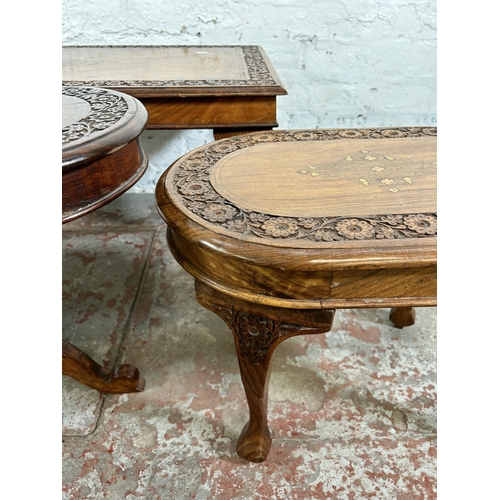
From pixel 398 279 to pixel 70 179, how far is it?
69 cm

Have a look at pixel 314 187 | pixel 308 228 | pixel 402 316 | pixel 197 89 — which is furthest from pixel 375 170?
pixel 197 89

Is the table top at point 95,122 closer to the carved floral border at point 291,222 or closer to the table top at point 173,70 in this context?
the carved floral border at point 291,222

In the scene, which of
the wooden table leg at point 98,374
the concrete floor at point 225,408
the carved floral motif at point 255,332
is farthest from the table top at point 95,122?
the concrete floor at point 225,408

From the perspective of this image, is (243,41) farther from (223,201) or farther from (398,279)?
(398,279)

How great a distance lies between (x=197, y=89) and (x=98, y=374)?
104cm

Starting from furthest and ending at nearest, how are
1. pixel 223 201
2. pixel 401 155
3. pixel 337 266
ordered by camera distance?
pixel 401 155, pixel 223 201, pixel 337 266

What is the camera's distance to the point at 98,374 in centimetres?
138

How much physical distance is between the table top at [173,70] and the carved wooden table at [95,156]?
1.21 ft

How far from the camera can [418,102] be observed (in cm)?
247

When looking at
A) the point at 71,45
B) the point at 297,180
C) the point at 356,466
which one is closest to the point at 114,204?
the point at 71,45

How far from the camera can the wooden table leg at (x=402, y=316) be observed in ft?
5.33

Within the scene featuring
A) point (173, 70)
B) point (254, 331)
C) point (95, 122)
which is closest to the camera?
point (254, 331)

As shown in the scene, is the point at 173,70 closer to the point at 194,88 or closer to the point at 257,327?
the point at 194,88

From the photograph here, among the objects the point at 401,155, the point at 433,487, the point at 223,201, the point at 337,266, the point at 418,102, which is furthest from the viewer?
the point at 418,102
